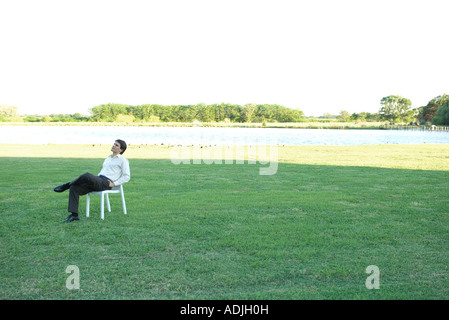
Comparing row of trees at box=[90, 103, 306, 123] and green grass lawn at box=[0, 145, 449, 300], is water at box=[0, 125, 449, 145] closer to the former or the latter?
green grass lawn at box=[0, 145, 449, 300]

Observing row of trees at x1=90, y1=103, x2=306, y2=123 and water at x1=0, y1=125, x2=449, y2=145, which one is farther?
row of trees at x1=90, y1=103, x2=306, y2=123

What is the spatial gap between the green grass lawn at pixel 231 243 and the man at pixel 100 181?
0.40 metres

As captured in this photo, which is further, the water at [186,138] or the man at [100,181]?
the water at [186,138]

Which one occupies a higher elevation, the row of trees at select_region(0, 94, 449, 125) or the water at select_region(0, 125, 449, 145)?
the row of trees at select_region(0, 94, 449, 125)

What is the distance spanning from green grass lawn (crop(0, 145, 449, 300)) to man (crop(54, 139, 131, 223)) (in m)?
A: 0.40

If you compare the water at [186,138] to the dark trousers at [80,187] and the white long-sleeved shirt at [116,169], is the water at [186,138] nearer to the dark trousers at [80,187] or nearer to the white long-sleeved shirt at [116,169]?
the white long-sleeved shirt at [116,169]

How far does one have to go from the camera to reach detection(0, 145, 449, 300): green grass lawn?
11.8ft

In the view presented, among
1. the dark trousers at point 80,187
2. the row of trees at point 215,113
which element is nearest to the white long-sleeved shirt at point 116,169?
the dark trousers at point 80,187

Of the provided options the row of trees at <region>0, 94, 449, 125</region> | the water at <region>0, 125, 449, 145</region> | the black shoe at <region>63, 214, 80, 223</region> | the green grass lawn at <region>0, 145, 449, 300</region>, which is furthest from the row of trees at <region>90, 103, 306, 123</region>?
the black shoe at <region>63, 214, 80, 223</region>

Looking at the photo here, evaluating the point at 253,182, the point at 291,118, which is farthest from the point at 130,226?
the point at 291,118

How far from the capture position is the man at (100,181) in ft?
19.0

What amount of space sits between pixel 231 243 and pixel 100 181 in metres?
2.65

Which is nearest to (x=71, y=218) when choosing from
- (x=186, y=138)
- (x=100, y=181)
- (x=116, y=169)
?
(x=100, y=181)
